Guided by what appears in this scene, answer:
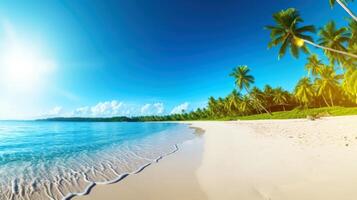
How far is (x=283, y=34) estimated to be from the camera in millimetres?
19016

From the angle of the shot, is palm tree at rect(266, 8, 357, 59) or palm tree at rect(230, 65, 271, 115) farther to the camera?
palm tree at rect(230, 65, 271, 115)

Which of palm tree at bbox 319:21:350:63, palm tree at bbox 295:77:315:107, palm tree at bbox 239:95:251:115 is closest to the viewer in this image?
palm tree at bbox 319:21:350:63

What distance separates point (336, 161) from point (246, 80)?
36.8 metres

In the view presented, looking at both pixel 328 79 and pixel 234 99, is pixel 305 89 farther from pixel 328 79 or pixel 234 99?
pixel 234 99

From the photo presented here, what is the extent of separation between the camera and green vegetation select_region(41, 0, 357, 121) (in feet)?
60.5

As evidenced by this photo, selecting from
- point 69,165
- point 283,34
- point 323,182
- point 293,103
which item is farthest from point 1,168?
point 293,103

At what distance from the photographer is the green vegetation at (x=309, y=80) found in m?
18.4

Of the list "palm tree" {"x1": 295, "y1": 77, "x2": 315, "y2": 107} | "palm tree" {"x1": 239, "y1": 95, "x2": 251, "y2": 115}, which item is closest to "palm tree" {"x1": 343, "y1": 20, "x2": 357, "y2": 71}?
"palm tree" {"x1": 295, "y1": 77, "x2": 315, "y2": 107}

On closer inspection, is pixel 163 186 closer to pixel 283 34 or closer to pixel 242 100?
pixel 283 34

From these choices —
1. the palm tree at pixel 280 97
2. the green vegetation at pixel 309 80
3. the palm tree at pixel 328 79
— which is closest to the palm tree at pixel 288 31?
the green vegetation at pixel 309 80

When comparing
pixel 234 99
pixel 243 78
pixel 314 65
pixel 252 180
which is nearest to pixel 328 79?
pixel 314 65

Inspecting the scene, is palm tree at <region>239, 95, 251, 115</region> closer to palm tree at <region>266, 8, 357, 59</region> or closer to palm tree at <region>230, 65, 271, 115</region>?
palm tree at <region>230, 65, 271, 115</region>

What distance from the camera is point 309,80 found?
41.2m

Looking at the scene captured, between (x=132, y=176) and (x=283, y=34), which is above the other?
(x=283, y=34)
